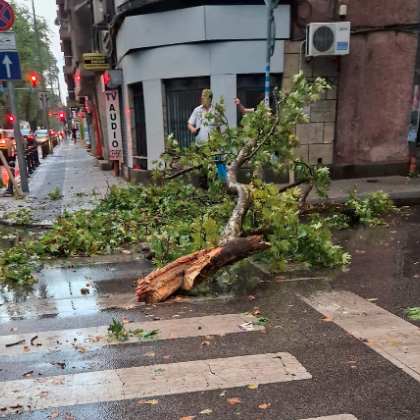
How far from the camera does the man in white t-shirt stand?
8516 mm

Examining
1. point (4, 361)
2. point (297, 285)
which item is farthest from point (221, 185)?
point (4, 361)

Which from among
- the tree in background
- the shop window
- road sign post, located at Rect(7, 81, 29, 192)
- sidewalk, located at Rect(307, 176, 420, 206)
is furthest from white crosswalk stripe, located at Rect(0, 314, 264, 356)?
the tree in background

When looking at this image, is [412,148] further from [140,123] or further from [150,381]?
[150,381]

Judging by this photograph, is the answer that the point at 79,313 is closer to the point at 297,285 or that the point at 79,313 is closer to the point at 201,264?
the point at 201,264

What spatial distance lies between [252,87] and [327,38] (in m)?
2.15

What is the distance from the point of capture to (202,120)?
8688 mm

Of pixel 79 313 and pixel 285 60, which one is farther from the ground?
pixel 285 60

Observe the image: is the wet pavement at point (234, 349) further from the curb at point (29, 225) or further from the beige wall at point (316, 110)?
the beige wall at point (316, 110)

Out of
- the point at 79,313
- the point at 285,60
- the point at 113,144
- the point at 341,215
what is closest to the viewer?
the point at 79,313

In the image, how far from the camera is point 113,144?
14.6 metres

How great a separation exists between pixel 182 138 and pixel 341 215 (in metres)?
5.45

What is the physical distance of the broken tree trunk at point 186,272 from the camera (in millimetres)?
4617

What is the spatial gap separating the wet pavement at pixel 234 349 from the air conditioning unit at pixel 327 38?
22.3 ft

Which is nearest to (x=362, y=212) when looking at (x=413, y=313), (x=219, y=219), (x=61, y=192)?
(x=219, y=219)
